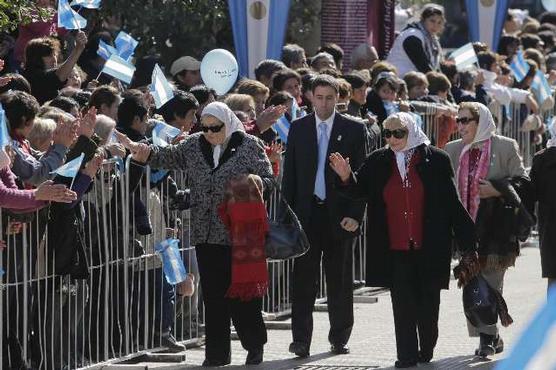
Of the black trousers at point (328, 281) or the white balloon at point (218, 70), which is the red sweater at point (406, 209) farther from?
the white balloon at point (218, 70)

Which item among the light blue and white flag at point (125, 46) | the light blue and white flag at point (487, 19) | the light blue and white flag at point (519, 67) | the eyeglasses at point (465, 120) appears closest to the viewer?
the eyeglasses at point (465, 120)

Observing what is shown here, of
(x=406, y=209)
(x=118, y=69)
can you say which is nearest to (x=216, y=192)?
(x=406, y=209)

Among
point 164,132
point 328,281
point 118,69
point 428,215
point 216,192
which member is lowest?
point 328,281

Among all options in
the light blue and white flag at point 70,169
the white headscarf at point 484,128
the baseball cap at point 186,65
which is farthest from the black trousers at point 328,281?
the baseball cap at point 186,65

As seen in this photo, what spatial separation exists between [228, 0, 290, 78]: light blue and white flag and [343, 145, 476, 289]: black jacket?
16.1 feet

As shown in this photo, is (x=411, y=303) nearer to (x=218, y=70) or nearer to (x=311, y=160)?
(x=311, y=160)

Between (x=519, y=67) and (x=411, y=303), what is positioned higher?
(x=519, y=67)

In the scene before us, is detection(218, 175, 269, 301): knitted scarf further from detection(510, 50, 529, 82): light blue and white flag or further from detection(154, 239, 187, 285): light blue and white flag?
detection(510, 50, 529, 82): light blue and white flag

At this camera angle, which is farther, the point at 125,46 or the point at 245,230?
the point at 125,46

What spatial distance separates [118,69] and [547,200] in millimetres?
3356

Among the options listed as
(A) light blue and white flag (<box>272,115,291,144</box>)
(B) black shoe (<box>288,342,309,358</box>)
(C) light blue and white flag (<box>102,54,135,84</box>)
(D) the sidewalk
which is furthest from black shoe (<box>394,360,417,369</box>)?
(C) light blue and white flag (<box>102,54,135,84</box>)

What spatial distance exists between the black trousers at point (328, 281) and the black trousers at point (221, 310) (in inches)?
23.0

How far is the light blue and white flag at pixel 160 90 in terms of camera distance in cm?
870

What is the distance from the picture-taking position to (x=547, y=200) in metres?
8.27
